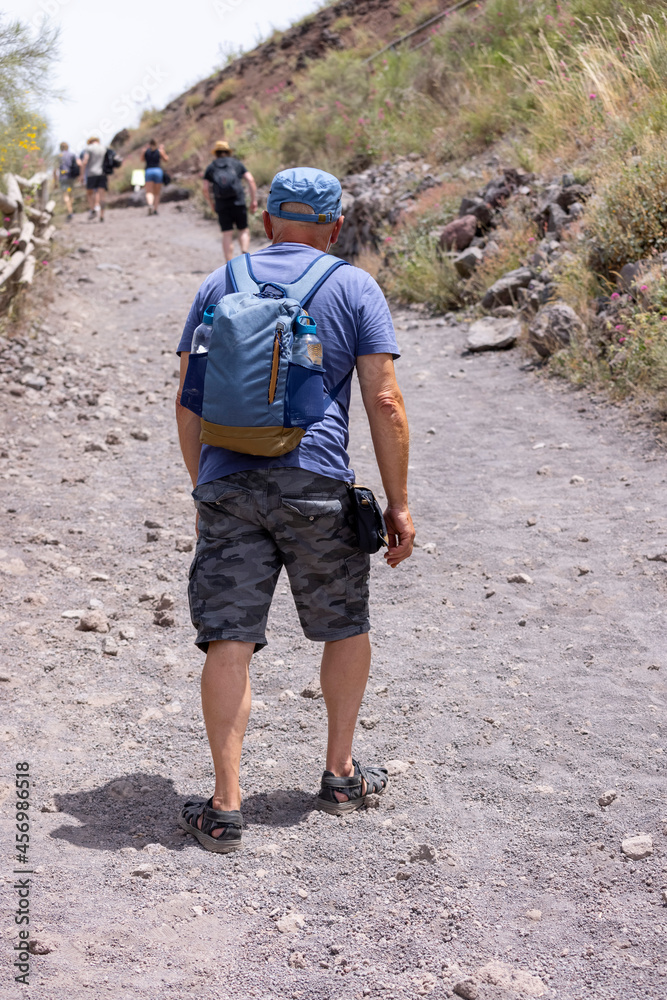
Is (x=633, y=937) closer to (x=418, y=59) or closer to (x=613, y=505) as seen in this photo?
(x=613, y=505)

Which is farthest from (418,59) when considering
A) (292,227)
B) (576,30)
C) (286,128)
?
(292,227)

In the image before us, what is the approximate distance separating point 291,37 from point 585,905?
91.8 ft

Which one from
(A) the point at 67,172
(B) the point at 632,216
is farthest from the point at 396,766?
(A) the point at 67,172

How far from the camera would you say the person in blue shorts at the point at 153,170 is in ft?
58.9

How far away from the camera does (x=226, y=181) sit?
1045cm

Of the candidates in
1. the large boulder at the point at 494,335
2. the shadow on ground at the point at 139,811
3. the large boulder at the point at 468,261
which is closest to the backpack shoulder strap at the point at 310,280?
the shadow on ground at the point at 139,811

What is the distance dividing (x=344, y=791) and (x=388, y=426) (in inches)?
42.5

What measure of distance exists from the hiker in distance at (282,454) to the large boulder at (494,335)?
5547 millimetres

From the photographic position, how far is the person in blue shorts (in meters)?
18.0

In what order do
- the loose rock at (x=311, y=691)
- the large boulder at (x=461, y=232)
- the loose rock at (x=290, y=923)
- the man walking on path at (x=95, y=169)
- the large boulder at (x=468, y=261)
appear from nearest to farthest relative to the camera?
the loose rock at (x=290, y=923)
the loose rock at (x=311, y=691)
the large boulder at (x=468, y=261)
the large boulder at (x=461, y=232)
the man walking on path at (x=95, y=169)

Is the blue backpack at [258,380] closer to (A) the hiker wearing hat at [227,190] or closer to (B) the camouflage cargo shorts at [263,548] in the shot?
(B) the camouflage cargo shorts at [263,548]

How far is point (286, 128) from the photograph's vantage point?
17828 mm

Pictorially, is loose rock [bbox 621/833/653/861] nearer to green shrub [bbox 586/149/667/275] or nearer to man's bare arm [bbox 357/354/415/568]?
man's bare arm [bbox 357/354/415/568]

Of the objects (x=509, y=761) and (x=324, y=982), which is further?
(x=509, y=761)
